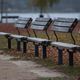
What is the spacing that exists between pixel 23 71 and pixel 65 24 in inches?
92.9

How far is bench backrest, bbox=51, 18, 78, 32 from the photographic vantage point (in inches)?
448

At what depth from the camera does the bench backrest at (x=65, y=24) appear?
11.4 m

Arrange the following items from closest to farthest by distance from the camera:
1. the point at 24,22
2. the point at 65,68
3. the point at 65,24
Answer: the point at 65,68 < the point at 65,24 < the point at 24,22

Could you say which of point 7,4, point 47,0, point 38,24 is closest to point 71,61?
point 38,24

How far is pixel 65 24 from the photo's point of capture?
38.8ft

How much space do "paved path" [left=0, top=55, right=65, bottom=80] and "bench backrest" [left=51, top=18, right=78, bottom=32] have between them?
120 centimetres

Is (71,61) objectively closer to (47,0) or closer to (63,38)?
(63,38)

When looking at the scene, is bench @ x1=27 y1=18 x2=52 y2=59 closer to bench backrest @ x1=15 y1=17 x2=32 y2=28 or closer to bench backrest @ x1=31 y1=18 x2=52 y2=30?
bench backrest @ x1=31 y1=18 x2=52 y2=30

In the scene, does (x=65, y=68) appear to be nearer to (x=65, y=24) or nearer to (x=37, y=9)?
(x=65, y=24)

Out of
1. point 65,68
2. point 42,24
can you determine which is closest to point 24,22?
point 42,24

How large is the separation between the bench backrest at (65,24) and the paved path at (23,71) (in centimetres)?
120

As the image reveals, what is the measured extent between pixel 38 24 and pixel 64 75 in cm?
443

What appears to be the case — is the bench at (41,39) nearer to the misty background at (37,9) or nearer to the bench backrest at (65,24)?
the bench backrest at (65,24)

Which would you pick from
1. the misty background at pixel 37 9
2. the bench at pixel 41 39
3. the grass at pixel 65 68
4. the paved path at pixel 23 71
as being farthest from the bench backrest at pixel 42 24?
the misty background at pixel 37 9
